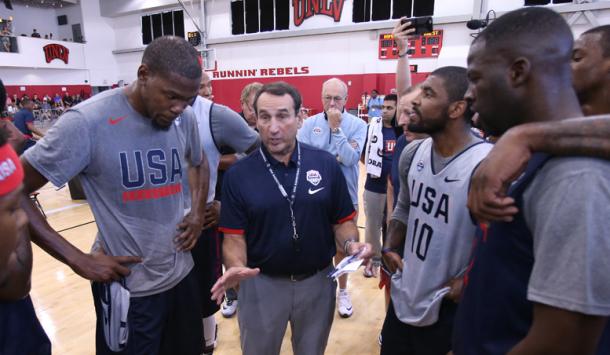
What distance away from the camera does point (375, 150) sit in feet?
13.7

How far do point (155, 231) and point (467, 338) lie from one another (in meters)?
1.53

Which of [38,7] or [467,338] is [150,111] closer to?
[467,338]

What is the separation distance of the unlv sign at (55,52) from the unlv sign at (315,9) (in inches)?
550

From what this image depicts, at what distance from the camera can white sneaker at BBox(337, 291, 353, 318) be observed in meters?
3.61

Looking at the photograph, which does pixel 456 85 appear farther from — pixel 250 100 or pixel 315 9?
pixel 315 9

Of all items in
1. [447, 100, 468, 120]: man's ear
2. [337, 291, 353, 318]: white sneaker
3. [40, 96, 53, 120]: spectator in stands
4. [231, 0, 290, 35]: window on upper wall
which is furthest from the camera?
[40, 96, 53, 120]: spectator in stands

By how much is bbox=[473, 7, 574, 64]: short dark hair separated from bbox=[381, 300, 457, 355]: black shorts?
1301mm

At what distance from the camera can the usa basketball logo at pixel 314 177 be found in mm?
2078

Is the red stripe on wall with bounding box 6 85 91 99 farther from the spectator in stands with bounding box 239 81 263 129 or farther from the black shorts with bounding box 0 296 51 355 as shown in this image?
the black shorts with bounding box 0 296 51 355

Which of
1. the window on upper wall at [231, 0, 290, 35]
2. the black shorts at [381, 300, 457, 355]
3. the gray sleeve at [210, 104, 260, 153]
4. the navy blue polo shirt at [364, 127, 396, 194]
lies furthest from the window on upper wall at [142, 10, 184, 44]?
the black shorts at [381, 300, 457, 355]

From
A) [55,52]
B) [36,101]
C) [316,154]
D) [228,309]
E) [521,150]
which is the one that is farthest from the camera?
[55,52]

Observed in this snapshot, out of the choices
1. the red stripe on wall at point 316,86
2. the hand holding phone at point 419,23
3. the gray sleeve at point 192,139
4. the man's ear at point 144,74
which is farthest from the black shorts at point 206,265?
the red stripe on wall at point 316,86

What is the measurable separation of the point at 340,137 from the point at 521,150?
2.88 m

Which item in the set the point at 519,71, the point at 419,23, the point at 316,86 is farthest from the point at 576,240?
the point at 316,86
